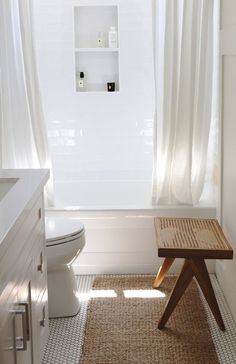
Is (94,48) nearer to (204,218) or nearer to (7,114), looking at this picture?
(7,114)

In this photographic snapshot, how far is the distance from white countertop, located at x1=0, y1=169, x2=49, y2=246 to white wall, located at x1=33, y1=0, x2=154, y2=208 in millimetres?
1718

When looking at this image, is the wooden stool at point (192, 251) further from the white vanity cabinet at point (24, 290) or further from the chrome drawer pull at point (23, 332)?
the chrome drawer pull at point (23, 332)

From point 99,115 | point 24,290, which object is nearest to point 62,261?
point 24,290

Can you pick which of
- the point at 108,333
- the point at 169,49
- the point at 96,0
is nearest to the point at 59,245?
the point at 108,333

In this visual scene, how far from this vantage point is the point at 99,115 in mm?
4371

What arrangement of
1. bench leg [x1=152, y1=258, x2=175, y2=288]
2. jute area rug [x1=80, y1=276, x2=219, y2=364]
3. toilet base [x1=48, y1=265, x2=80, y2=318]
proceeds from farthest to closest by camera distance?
bench leg [x1=152, y1=258, x2=175, y2=288] < toilet base [x1=48, y1=265, x2=80, y2=318] < jute area rug [x1=80, y1=276, x2=219, y2=364]

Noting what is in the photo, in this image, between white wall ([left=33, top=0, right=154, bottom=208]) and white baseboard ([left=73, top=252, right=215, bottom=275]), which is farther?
white wall ([left=33, top=0, right=154, bottom=208])

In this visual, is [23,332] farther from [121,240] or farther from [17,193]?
[121,240]

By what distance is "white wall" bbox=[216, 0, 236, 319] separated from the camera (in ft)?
10.1

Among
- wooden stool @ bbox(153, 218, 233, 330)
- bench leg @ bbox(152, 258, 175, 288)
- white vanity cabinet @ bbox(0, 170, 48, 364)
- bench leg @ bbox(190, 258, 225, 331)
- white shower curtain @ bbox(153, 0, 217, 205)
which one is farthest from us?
white shower curtain @ bbox(153, 0, 217, 205)

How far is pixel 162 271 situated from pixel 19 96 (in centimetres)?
136

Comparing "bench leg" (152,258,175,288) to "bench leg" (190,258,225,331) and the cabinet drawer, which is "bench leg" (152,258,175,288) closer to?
"bench leg" (190,258,225,331)

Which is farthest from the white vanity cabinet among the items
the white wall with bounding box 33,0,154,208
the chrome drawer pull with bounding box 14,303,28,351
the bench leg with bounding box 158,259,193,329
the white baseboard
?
the white wall with bounding box 33,0,154,208

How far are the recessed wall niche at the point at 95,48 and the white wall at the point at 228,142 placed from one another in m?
1.13
